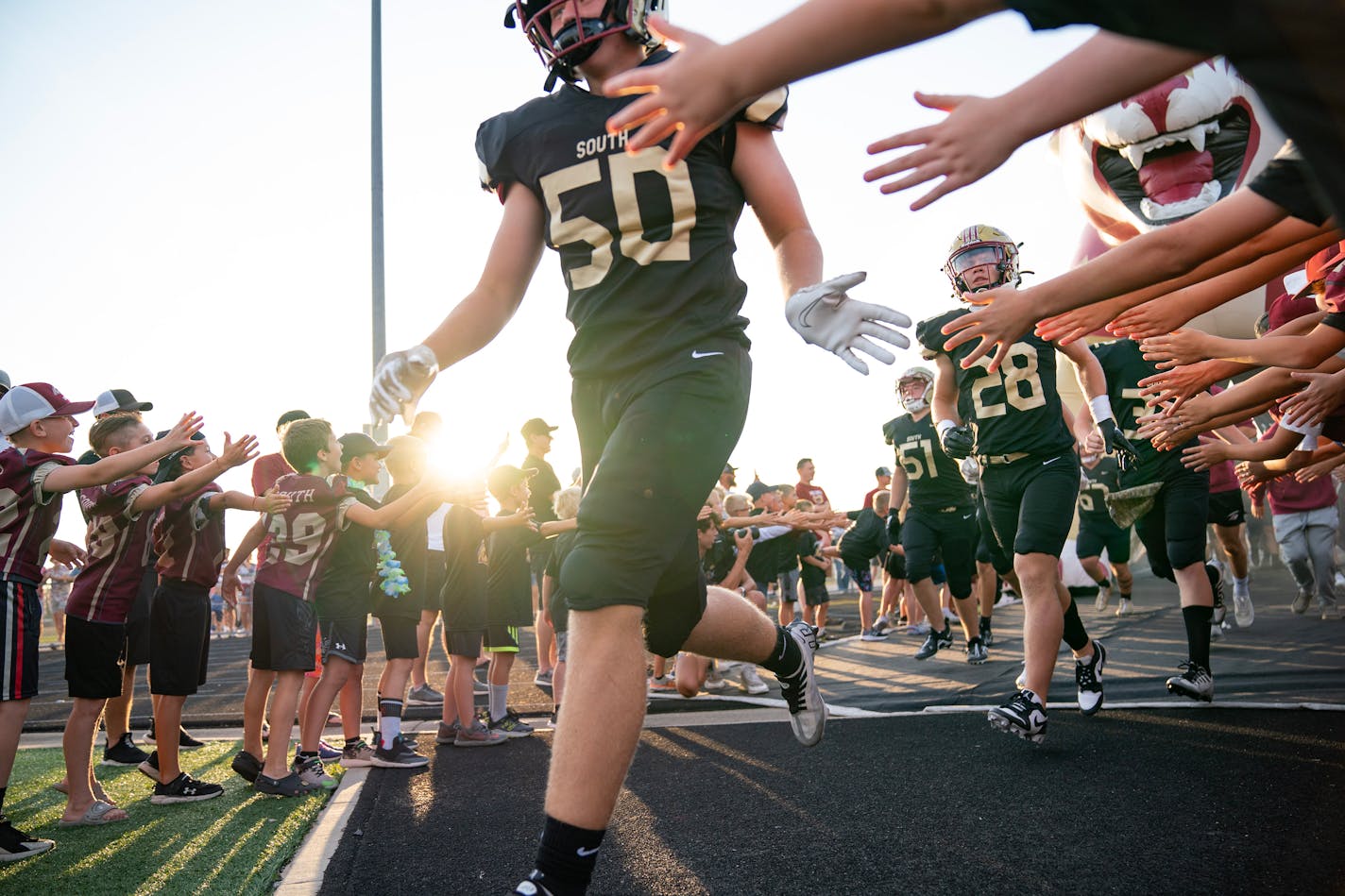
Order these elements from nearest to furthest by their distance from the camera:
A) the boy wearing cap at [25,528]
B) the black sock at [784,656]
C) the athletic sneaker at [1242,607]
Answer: the black sock at [784,656]
the boy wearing cap at [25,528]
the athletic sneaker at [1242,607]

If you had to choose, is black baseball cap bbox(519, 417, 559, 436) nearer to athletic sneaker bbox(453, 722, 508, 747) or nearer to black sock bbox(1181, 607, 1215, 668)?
athletic sneaker bbox(453, 722, 508, 747)

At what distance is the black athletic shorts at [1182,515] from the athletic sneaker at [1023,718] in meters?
1.84

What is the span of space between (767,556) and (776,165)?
734 centimetres

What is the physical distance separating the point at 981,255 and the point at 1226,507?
4.47 m

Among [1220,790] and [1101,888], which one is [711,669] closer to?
[1220,790]

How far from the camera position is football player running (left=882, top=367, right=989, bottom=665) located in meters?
8.46

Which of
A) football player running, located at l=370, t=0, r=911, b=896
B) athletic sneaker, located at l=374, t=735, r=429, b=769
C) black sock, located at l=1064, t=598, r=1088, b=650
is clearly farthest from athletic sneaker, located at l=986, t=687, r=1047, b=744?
athletic sneaker, located at l=374, t=735, r=429, b=769

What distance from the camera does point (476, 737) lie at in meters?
5.79

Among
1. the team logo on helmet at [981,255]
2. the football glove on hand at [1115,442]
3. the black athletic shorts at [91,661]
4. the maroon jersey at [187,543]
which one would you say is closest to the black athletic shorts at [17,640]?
the black athletic shorts at [91,661]

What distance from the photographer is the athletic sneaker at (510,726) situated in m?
6.04

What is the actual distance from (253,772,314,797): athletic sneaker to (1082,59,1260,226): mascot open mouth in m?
7.98

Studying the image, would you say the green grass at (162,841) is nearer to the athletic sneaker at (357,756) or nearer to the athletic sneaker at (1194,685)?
the athletic sneaker at (357,756)

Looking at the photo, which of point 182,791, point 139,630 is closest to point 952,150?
point 182,791

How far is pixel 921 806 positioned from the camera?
3.41 metres
